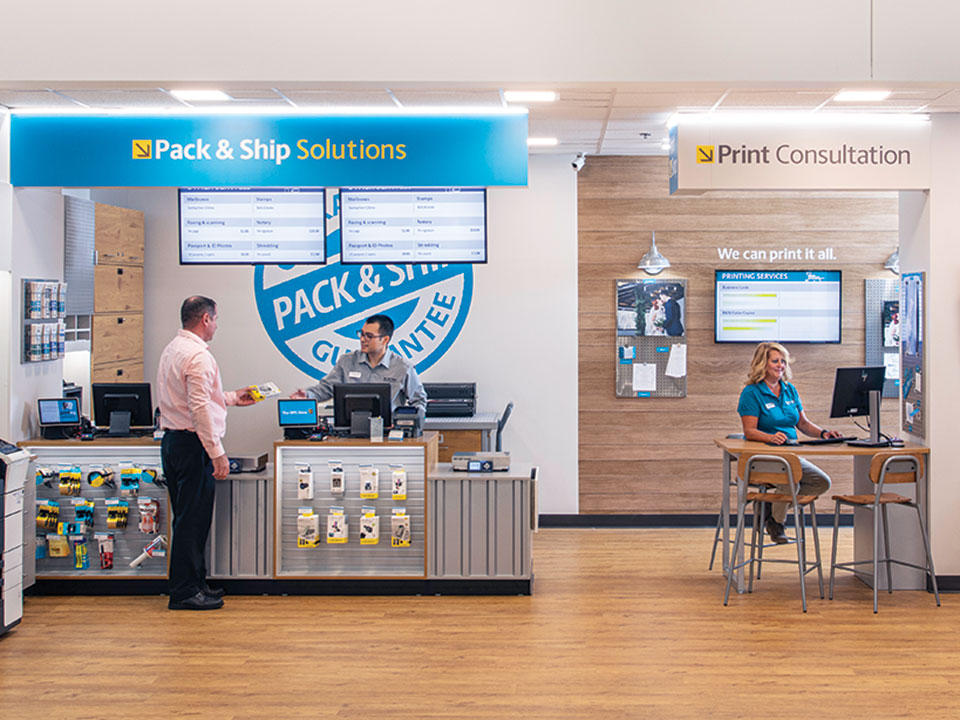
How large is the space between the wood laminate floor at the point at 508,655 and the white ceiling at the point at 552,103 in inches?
111

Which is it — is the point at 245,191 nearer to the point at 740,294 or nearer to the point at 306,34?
the point at 306,34

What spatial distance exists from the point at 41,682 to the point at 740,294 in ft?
19.2

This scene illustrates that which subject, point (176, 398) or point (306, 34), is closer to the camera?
point (306, 34)

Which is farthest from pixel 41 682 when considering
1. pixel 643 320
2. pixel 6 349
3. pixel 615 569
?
pixel 643 320

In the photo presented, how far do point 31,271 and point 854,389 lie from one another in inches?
200

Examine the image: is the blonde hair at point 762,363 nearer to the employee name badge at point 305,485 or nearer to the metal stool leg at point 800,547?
the metal stool leg at point 800,547

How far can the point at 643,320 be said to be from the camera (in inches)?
330

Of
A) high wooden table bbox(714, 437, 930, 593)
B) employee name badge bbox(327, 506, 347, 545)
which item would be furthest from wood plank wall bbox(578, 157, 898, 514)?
employee name badge bbox(327, 506, 347, 545)

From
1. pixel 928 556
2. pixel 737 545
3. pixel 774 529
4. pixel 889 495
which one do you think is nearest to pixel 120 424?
pixel 737 545

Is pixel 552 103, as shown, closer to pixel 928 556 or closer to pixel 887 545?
pixel 887 545

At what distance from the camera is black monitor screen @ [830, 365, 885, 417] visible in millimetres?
6320

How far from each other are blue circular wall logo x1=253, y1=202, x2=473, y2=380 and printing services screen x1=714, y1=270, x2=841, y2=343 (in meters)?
2.07

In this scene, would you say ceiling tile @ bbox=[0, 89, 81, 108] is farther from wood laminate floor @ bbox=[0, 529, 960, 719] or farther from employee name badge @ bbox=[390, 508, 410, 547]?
employee name badge @ bbox=[390, 508, 410, 547]

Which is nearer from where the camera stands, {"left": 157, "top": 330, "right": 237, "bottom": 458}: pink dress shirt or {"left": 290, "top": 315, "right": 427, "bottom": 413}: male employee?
{"left": 157, "top": 330, "right": 237, "bottom": 458}: pink dress shirt
